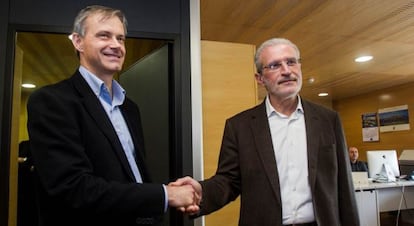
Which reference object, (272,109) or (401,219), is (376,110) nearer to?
(401,219)

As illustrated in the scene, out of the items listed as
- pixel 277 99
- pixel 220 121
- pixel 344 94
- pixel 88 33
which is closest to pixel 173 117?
pixel 220 121

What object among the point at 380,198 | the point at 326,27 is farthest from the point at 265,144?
the point at 380,198

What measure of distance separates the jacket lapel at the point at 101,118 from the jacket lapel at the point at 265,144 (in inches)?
22.8

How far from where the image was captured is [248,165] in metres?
1.52

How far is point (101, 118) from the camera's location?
3.74 feet

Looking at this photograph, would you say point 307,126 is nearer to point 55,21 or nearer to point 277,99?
point 277,99

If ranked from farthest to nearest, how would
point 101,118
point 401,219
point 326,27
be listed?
1. point 401,219
2. point 326,27
3. point 101,118

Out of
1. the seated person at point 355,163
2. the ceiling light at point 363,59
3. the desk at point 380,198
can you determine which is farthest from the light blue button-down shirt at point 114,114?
the seated person at point 355,163

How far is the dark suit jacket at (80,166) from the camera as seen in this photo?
1.02m

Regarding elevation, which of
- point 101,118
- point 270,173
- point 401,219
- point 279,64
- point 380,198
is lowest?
point 401,219

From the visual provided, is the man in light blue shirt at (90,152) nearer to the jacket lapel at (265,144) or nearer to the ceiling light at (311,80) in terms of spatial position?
the jacket lapel at (265,144)

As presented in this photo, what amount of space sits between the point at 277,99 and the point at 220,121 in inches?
37.3

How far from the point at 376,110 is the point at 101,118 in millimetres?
6637

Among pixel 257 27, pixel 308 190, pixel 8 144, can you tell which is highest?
pixel 257 27
